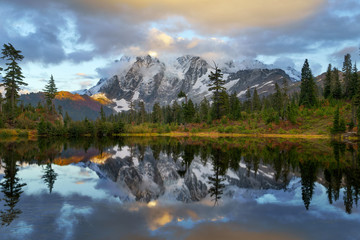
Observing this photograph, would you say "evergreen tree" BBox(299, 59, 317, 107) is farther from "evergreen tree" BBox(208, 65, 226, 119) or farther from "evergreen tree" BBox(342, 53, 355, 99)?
"evergreen tree" BBox(208, 65, 226, 119)

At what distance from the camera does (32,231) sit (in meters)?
7.94

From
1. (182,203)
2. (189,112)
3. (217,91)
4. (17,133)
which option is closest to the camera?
(182,203)

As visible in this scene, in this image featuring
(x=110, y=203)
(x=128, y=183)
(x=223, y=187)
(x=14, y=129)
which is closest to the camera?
(x=110, y=203)

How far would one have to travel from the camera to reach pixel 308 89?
268ft

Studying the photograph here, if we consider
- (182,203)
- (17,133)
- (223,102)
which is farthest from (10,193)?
(223,102)

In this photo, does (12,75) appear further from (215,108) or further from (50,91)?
(215,108)

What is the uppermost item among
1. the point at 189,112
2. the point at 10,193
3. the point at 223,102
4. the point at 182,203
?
the point at 223,102

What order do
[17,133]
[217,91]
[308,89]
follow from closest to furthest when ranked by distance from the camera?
[17,133]
[217,91]
[308,89]

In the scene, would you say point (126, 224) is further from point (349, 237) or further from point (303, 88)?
point (303, 88)

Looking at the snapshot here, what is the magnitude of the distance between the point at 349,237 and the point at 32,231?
960 centimetres

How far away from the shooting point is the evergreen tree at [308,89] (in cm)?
8044

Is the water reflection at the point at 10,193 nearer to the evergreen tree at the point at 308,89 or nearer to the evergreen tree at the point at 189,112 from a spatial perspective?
the evergreen tree at the point at 189,112

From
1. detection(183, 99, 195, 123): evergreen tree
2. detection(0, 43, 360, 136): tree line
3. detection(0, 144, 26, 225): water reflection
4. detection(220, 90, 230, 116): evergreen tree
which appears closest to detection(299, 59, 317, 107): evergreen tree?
detection(0, 43, 360, 136): tree line

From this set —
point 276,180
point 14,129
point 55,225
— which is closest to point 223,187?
point 276,180
